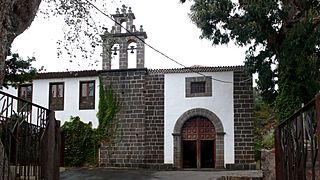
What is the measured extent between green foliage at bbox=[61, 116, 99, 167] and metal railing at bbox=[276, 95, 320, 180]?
15937mm

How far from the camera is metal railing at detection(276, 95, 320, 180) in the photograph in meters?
2.97

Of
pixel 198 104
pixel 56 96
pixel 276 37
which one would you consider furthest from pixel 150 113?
pixel 276 37

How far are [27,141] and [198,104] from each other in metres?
15.0

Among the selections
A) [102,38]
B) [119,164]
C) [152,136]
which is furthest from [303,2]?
[119,164]

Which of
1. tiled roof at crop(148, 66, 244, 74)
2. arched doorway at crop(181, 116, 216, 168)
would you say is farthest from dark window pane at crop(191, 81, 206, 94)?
arched doorway at crop(181, 116, 216, 168)


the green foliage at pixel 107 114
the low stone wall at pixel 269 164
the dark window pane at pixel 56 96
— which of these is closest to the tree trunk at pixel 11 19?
the low stone wall at pixel 269 164

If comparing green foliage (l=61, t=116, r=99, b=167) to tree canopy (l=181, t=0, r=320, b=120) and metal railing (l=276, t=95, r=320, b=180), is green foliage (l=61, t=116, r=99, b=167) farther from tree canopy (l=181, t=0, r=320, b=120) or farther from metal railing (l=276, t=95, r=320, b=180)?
metal railing (l=276, t=95, r=320, b=180)

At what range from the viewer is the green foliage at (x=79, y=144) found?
2008 cm

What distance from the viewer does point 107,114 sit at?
20500 mm

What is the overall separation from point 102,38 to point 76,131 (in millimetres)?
11837

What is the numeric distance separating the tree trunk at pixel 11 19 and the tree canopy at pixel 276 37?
9.39m

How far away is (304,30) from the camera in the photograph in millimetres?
13102

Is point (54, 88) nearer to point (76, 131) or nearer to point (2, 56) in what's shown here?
point (76, 131)

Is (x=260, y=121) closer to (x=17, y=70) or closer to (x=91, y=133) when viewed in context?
(x=91, y=133)
